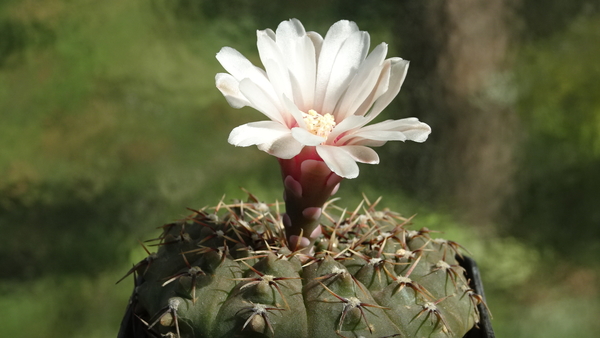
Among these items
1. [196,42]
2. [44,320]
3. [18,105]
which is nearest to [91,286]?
[44,320]

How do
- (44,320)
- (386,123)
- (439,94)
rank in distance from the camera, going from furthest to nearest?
(439,94), (44,320), (386,123)

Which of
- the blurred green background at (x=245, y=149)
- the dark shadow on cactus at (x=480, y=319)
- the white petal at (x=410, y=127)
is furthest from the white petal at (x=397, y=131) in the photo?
the blurred green background at (x=245, y=149)

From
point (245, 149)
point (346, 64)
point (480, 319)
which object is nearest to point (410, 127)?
point (346, 64)

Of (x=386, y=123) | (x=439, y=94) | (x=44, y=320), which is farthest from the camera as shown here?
(x=439, y=94)

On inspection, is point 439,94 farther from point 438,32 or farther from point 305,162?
point 305,162

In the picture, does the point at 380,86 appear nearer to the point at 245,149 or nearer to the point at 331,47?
the point at 331,47
